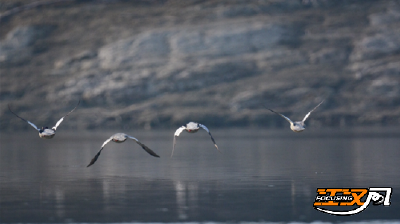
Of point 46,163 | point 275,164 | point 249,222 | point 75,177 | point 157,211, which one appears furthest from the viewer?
point 46,163

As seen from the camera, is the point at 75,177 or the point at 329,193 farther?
the point at 75,177

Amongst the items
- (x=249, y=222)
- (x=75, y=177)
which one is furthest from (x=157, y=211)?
(x=75, y=177)

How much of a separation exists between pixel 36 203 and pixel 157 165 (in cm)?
2252

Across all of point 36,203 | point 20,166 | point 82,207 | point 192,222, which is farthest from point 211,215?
point 20,166

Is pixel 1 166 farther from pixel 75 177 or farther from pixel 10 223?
pixel 10 223

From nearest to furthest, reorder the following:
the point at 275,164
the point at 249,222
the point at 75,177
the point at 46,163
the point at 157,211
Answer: the point at 249,222 → the point at 157,211 → the point at 75,177 → the point at 275,164 → the point at 46,163

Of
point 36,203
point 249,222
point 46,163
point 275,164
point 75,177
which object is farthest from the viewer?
point 46,163

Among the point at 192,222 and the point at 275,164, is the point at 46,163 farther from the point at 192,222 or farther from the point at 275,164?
the point at 192,222

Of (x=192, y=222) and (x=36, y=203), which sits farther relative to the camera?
(x=36, y=203)

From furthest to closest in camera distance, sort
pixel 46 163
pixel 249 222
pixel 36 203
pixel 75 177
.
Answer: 1. pixel 46 163
2. pixel 75 177
3. pixel 36 203
4. pixel 249 222

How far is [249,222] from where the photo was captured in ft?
92.1

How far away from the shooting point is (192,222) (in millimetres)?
28156

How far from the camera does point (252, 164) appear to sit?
55.5 metres

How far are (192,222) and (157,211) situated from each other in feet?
10.2
